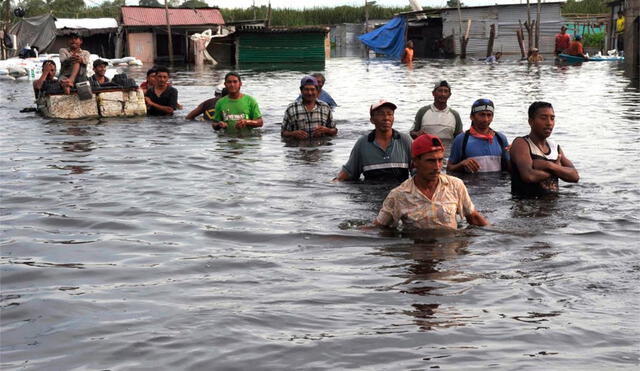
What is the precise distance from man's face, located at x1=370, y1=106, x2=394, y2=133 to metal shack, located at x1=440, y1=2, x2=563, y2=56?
4017cm

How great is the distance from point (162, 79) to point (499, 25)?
114ft

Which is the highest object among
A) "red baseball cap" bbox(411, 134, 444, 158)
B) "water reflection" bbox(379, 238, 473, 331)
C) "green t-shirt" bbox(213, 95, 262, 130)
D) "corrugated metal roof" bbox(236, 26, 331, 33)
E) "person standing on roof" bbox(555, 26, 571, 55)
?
"corrugated metal roof" bbox(236, 26, 331, 33)

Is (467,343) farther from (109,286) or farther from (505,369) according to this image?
(109,286)

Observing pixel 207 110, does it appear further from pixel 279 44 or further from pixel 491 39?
→ pixel 491 39

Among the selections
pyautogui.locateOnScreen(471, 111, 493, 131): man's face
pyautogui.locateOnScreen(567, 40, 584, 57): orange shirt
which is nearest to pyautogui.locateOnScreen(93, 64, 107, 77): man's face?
pyautogui.locateOnScreen(471, 111, 493, 131): man's face

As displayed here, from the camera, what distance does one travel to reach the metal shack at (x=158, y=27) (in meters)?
46.1

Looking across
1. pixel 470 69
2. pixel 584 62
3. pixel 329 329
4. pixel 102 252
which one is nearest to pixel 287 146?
pixel 102 252

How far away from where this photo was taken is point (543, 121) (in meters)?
7.66

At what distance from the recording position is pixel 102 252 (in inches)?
257

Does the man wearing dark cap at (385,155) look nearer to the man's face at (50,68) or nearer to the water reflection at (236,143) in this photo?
the water reflection at (236,143)

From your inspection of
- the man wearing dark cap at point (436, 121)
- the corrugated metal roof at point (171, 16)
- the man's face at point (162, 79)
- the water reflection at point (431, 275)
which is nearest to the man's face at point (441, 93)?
the man wearing dark cap at point (436, 121)

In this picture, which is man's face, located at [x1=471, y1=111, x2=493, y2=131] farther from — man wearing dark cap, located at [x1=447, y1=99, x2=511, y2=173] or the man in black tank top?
the man in black tank top

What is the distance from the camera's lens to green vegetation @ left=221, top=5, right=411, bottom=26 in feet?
212

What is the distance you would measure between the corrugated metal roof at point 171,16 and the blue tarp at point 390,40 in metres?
8.48
